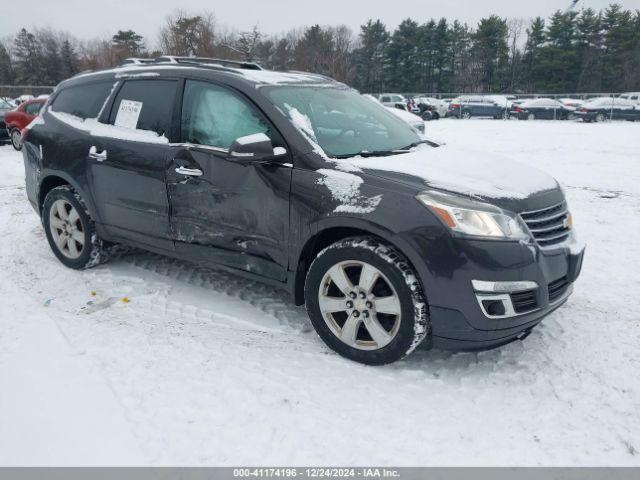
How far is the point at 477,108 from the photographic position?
31.6m

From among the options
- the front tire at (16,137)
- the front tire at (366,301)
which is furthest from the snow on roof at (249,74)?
the front tire at (16,137)

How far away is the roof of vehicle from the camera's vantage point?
3688mm

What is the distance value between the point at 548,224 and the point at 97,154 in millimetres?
3506

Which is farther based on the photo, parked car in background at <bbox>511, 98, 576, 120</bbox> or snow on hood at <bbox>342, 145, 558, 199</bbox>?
parked car in background at <bbox>511, 98, 576, 120</bbox>

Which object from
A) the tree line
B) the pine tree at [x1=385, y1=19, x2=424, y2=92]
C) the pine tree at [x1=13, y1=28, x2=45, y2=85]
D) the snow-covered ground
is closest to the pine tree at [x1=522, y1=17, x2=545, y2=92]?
the tree line

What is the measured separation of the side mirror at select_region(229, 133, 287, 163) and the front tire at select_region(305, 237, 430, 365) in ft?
2.31

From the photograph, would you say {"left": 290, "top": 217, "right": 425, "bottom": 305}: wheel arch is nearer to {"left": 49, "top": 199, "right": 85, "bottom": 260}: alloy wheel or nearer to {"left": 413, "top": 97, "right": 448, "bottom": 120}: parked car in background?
{"left": 49, "top": 199, "right": 85, "bottom": 260}: alloy wheel

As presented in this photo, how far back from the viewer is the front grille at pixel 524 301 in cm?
279

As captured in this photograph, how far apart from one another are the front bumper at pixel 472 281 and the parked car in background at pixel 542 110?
2980 cm

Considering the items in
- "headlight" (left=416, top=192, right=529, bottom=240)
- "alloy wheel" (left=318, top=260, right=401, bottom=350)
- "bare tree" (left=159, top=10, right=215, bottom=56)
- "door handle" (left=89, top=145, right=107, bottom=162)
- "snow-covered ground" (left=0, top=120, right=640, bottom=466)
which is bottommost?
"snow-covered ground" (left=0, top=120, right=640, bottom=466)

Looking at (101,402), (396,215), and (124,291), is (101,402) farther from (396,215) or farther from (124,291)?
(396,215)

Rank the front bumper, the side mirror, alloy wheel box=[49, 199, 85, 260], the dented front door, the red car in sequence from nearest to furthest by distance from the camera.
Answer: the front bumper < the side mirror < the dented front door < alloy wheel box=[49, 199, 85, 260] < the red car

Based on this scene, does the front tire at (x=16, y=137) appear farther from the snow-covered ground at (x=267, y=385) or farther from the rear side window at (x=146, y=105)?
the rear side window at (x=146, y=105)

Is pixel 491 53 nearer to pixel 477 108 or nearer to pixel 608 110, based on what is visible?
pixel 477 108
